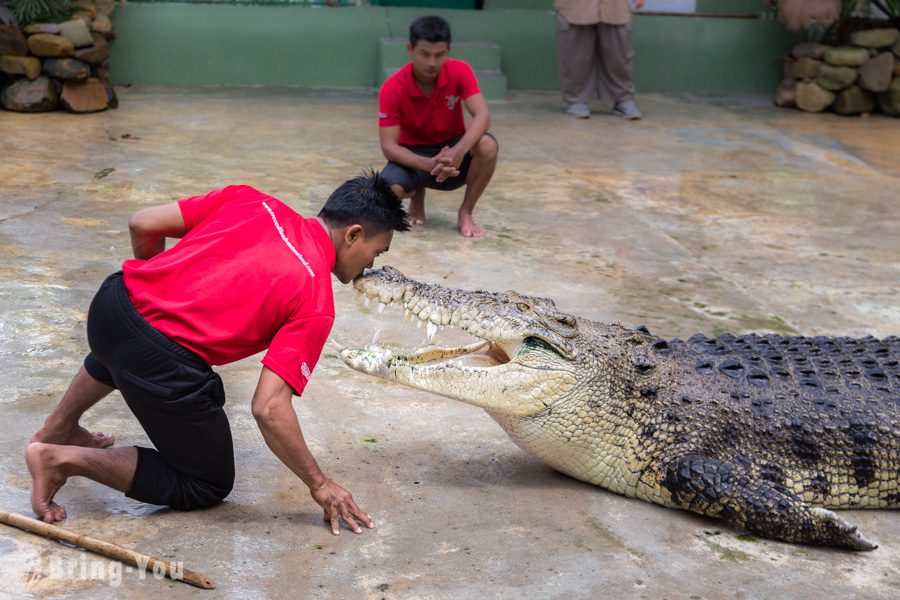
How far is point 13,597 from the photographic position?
2125mm

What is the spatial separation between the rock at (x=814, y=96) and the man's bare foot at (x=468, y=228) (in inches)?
211

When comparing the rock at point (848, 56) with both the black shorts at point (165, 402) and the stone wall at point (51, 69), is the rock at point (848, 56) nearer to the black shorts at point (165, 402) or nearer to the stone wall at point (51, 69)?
the stone wall at point (51, 69)

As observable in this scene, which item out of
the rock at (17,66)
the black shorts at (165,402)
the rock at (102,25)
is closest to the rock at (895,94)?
the rock at (102,25)

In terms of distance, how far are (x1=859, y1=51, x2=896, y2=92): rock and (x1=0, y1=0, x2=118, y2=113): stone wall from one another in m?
6.60

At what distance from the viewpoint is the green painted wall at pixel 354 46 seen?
930 cm

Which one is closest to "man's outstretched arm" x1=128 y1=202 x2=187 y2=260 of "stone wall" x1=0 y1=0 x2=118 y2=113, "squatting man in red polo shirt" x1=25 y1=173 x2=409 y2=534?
"squatting man in red polo shirt" x1=25 y1=173 x2=409 y2=534

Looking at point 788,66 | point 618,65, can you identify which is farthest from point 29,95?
point 788,66

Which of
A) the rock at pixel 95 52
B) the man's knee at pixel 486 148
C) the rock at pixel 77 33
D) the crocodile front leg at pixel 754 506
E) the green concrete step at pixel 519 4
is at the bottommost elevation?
the crocodile front leg at pixel 754 506

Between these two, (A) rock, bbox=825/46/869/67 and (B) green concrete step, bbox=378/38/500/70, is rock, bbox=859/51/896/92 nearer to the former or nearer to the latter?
(A) rock, bbox=825/46/869/67

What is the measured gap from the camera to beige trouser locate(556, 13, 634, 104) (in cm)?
901

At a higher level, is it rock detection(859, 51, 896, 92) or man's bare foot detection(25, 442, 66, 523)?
rock detection(859, 51, 896, 92)

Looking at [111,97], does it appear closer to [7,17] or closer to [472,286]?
[7,17]

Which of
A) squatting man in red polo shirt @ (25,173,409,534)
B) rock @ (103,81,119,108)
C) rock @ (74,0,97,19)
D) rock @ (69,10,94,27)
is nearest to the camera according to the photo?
squatting man in red polo shirt @ (25,173,409,534)

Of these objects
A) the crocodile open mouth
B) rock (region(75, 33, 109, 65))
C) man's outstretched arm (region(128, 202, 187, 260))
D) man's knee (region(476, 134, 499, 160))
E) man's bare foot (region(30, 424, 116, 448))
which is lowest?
man's bare foot (region(30, 424, 116, 448))
